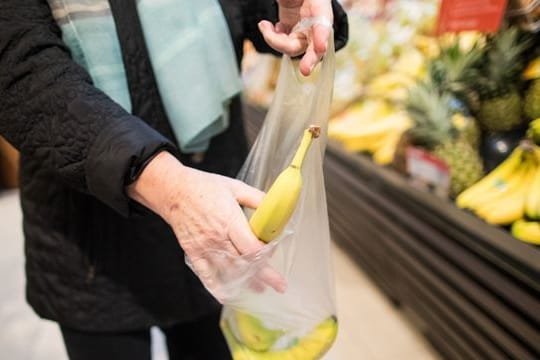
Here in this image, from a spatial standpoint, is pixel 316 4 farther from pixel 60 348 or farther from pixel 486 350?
pixel 60 348

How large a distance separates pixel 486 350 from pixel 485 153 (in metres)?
0.60

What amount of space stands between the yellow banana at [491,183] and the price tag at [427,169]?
8cm

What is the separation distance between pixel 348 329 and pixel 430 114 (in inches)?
35.3

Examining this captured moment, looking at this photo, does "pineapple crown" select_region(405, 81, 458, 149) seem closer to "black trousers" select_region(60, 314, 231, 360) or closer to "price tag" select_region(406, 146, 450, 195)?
"price tag" select_region(406, 146, 450, 195)

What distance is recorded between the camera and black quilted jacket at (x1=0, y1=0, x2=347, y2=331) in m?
0.48

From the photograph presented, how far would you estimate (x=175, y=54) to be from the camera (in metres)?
0.64

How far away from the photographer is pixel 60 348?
5.62 feet

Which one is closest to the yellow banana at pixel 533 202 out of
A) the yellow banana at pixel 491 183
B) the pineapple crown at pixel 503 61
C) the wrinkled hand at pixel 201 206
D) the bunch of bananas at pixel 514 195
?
the bunch of bananas at pixel 514 195

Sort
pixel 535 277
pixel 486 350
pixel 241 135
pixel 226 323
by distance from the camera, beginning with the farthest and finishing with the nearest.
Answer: pixel 486 350 → pixel 535 277 → pixel 241 135 → pixel 226 323

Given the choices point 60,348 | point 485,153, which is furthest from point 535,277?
point 60,348

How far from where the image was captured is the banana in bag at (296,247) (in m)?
0.57

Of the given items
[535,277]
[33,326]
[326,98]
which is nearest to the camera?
[326,98]

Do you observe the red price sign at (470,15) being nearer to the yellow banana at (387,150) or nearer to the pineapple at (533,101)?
the pineapple at (533,101)

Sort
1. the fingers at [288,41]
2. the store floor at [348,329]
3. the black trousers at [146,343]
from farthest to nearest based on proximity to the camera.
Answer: the store floor at [348,329] → the black trousers at [146,343] → the fingers at [288,41]
